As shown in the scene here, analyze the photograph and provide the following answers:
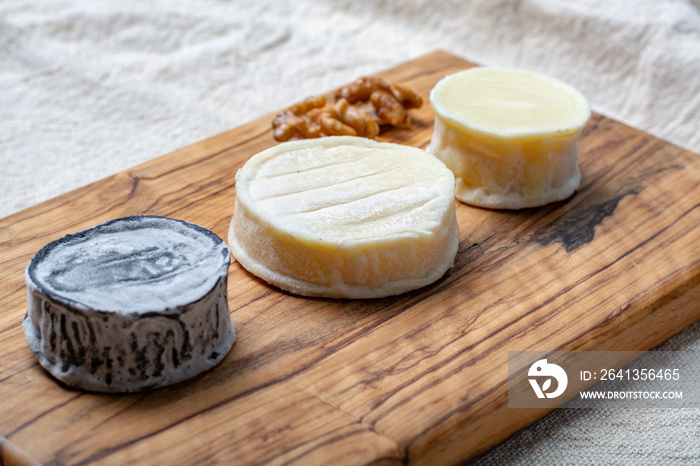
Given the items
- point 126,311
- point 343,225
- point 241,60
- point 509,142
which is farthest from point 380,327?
point 241,60

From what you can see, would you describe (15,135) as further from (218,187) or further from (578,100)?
(578,100)

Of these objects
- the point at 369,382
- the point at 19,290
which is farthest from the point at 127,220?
the point at 369,382

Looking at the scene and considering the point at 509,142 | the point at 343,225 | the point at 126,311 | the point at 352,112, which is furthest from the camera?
the point at 352,112

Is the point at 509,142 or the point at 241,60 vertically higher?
the point at 509,142

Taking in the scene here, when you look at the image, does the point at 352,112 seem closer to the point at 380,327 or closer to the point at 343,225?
the point at 343,225

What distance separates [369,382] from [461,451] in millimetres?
274

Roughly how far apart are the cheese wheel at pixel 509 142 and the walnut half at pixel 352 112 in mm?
274

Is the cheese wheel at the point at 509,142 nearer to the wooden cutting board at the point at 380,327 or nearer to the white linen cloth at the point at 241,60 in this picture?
the wooden cutting board at the point at 380,327

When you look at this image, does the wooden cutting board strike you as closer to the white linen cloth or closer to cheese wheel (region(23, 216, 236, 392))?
cheese wheel (region(23, 216, 236, 392))

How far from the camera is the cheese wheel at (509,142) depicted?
266 centimetres

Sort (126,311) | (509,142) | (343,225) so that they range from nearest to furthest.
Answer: (126,311) < (343,225) < (509,142)

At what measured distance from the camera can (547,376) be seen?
2068 millimetres

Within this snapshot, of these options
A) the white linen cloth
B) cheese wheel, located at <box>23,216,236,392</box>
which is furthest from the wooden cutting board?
the white linen cloth

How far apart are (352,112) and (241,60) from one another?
144 centimetres
